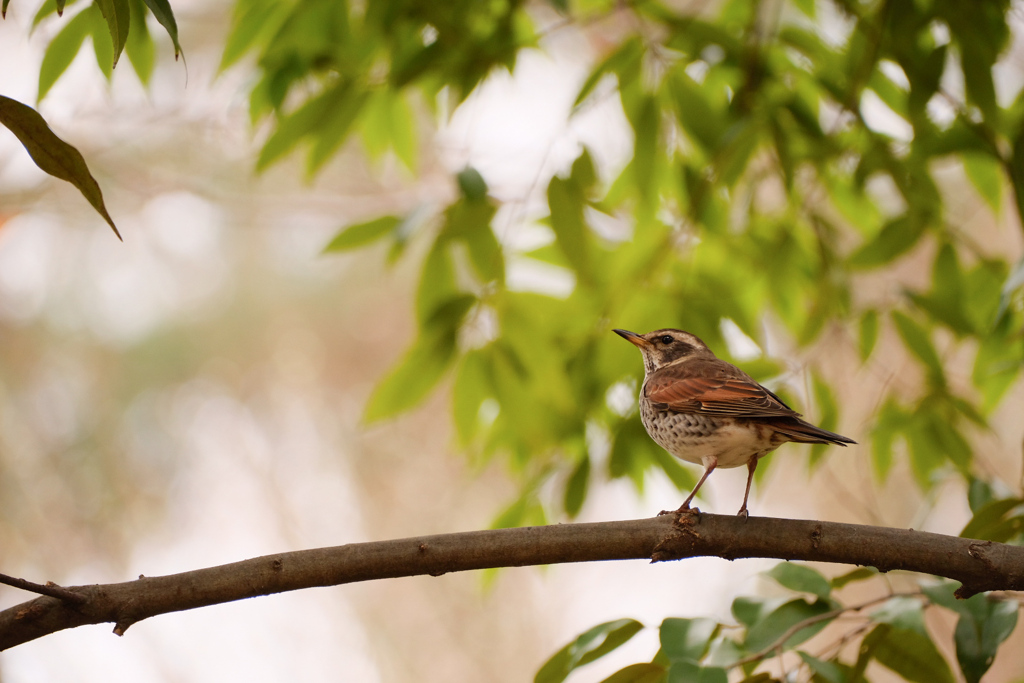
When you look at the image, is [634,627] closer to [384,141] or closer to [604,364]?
[604,364]

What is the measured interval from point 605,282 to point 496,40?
791mm

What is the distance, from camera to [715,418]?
70.1 inches

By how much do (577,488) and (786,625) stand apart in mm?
791

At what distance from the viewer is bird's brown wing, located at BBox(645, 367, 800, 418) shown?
1742 mm

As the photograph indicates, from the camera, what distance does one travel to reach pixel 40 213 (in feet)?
11.5

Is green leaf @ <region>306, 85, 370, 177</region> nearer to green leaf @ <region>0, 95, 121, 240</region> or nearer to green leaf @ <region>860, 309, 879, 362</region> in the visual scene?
green leaf @ <region>0, 95, 121, 240</region>

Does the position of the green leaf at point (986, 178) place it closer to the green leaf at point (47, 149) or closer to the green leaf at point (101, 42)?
the green leaf at point (101, 42)

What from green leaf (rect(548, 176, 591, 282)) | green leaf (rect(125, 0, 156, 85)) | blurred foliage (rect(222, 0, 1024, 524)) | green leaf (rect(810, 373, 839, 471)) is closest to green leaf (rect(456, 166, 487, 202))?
blurred foliage (rect(222, 0, 1024, 524))

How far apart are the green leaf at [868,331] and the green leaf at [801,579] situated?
975 millimetres

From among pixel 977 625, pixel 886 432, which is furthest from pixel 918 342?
pixel 977 625

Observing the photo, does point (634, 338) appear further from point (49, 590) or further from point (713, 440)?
point (49, 590)

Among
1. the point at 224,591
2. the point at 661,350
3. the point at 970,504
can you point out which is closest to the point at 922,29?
the point at 661,350

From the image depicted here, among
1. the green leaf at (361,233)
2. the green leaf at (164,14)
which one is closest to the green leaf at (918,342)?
the green leaf at (361,233)

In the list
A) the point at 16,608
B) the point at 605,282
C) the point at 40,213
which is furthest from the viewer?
the point at 40,213
